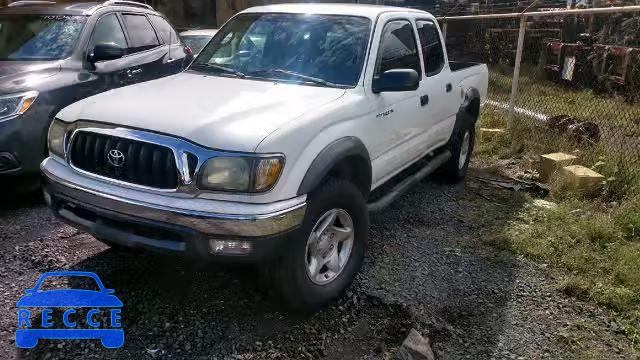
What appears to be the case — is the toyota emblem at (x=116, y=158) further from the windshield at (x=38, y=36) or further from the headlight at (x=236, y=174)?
the windshield at (x=38, y=36)

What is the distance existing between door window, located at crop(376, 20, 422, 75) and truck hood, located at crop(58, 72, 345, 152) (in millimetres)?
630

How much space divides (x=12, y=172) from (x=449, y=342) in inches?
144

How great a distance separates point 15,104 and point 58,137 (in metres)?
1.58

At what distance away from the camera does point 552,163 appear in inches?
228

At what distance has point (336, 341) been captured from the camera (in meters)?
2.97

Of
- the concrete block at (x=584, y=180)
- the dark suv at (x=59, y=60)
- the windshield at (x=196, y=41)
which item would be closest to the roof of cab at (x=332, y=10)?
the dark suv at (x=59, y=60)

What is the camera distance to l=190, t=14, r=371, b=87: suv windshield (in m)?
3.64

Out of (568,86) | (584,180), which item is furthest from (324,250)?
(568,86)

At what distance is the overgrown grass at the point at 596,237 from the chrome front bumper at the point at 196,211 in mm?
2176

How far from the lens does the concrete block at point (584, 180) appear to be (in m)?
5.32

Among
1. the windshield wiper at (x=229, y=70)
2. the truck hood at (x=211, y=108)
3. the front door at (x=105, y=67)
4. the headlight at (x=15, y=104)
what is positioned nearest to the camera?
the truck hood at (x=211, y=108)

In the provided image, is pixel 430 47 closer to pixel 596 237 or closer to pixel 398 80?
pixel 398 80

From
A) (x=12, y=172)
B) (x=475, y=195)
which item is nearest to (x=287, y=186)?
(x=12, y=172)

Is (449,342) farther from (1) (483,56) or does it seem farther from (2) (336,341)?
(1) (483,56)
